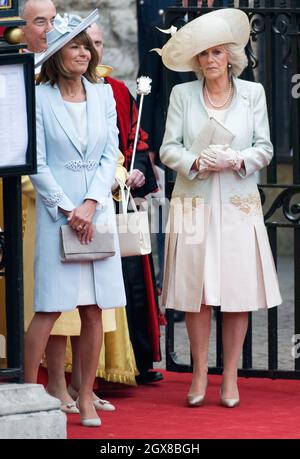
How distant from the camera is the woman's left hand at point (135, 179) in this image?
26.4 ft

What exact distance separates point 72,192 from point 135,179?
0.95 m

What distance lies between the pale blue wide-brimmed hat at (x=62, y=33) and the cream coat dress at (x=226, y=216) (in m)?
0.82

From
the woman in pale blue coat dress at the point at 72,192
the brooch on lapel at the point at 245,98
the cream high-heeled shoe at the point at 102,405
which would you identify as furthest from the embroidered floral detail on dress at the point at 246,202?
the cream high-heeled shoe at the point at 102,405

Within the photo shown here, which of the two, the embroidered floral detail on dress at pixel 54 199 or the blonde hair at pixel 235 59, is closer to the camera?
the embroidered floral detail on dress at pixel 54 199

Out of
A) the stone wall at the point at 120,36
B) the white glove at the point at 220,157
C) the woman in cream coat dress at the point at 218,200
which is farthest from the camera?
the stone wall at the point at 120,36

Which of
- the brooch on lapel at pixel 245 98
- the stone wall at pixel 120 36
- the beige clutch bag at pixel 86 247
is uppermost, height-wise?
the stone wall at pixel 120 36

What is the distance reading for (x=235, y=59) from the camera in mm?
7793

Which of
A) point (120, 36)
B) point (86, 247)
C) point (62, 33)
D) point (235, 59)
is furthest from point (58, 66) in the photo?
point (120, 36)

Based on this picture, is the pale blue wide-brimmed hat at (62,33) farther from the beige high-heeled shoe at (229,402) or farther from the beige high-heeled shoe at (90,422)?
the beige high-heeled shoe at (229,402)

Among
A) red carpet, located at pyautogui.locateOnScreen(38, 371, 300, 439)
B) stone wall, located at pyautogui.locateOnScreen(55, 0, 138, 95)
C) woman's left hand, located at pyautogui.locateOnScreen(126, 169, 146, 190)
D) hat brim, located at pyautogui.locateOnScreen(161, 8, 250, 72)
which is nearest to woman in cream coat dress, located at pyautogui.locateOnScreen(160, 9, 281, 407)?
hat brim, located at pyautogui.locateOnScreen(161, 8, 250, 72)

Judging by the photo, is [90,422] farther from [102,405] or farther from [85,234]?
[85,234]

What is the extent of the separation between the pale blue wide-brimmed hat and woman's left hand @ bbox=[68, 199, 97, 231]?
64cm

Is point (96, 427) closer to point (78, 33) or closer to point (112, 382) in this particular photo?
point (112, 382)

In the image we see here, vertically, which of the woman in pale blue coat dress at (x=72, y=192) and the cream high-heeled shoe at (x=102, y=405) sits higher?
the woman in pale blue coat dress at (x=72, y=192)
